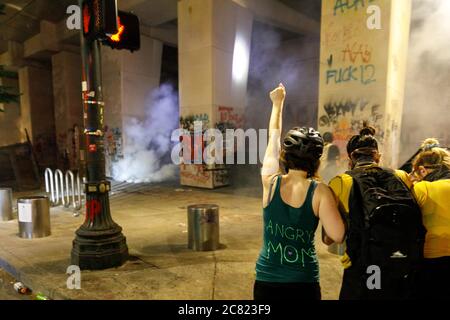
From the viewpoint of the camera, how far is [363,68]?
722 cm

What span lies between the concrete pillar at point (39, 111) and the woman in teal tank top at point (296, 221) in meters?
20.6

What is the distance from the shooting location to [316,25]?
47.9ft

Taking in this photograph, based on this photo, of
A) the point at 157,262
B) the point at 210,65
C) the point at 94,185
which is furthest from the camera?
the point at 210,65

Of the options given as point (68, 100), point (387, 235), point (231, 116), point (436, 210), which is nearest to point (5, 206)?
point (231, 116)

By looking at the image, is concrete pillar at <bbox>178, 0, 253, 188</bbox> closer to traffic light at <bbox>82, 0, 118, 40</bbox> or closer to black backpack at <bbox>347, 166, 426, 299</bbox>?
traffic light at <bbox>82, 0, 118, 40</bbox>

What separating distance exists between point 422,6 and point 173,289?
920 cm

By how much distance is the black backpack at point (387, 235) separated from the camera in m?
1.81

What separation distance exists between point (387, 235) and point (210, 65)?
934 centimetres

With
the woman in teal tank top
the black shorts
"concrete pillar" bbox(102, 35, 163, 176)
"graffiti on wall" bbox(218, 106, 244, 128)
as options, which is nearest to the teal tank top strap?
the woman in teal tank top

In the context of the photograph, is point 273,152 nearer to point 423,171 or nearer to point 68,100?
point 423,171

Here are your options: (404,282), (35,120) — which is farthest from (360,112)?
(35,120)

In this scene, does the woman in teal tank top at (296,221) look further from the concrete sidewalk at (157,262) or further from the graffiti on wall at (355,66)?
the graffiti on wall at (355,66)

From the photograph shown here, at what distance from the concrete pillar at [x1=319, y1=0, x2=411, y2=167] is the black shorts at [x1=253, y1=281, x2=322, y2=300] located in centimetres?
605
